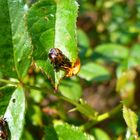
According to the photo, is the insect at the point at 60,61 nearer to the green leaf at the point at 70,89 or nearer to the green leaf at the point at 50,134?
the green leaf at the point at 50,134

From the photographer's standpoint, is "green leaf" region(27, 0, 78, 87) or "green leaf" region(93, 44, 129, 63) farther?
"green leaf" region(93, 44, 129, 63)

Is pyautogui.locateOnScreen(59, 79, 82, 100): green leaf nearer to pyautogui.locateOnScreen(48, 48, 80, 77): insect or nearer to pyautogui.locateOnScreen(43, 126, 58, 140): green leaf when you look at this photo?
pyautogui.locateOnScreen(43, 126, 58, 140): green leaf

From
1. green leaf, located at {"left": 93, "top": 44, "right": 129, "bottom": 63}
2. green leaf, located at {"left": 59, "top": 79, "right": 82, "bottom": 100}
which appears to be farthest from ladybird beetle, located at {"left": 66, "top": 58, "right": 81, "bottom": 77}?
green leaf, located at {"left": 93, "top": 44, "right": 129, "bottom": 63}

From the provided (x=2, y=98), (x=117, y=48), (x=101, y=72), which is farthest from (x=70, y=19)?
(x=117, y=48)

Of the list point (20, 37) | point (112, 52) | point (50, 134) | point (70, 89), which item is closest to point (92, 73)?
point (70, 89)

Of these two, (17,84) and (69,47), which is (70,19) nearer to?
(69,47)

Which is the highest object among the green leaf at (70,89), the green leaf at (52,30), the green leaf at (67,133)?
the green leaf at (52,30)

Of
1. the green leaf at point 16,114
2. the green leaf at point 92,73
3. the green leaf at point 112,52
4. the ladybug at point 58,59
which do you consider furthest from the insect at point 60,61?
Result: the green leaf at point 112,52

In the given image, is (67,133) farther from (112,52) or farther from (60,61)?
(112,52)
